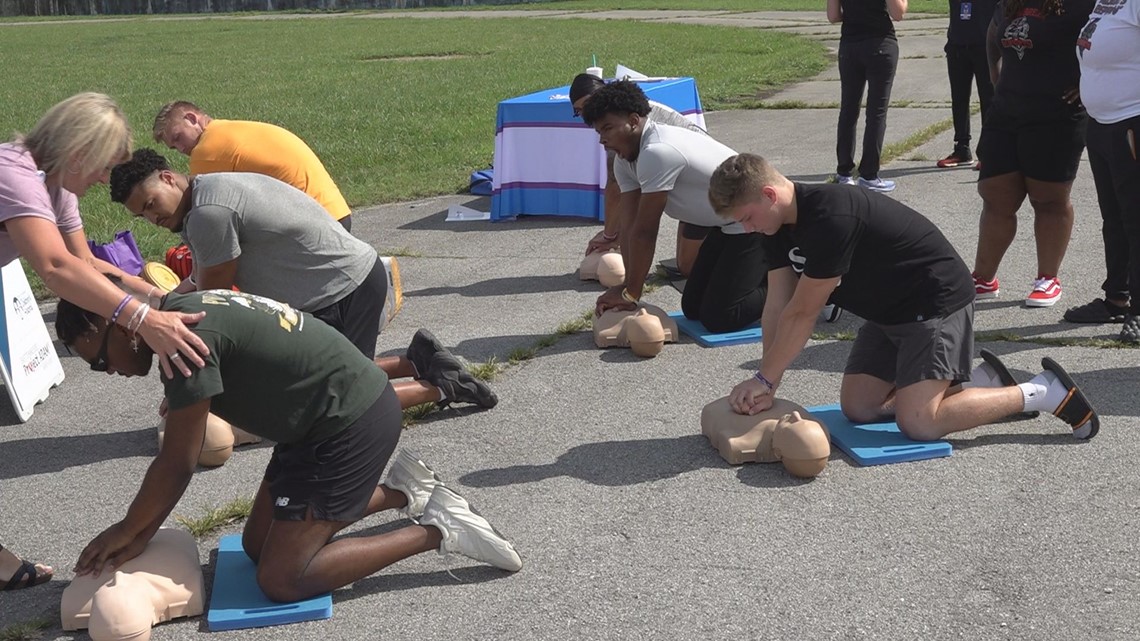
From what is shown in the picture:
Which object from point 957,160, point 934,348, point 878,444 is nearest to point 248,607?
point 878,444

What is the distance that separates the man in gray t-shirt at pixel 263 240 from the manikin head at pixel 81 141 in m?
0.10

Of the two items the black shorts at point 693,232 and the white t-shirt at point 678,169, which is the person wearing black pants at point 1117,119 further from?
the black shorts at point 693,232

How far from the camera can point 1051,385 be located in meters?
5.10

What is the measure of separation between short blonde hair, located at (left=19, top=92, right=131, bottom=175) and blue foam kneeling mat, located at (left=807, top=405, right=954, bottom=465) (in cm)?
313

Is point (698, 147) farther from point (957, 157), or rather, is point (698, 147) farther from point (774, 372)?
point (957, 157)

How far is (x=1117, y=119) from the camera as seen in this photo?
5.97m

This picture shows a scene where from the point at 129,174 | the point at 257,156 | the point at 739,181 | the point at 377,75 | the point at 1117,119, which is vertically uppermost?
the point at 1117,119

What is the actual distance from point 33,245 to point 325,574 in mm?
1761

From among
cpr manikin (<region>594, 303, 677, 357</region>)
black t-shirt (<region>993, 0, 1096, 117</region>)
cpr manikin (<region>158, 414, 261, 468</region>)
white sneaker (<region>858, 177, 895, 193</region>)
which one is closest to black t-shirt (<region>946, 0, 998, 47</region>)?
white sneaker (<region>858, 177, 895, 193</region>)

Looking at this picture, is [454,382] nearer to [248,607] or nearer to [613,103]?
[613,103]

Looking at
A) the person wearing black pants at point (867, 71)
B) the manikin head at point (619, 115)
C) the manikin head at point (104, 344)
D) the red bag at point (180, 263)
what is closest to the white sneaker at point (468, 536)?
the manikin head at point (104, 344)

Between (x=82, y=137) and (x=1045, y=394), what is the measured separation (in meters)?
3.98

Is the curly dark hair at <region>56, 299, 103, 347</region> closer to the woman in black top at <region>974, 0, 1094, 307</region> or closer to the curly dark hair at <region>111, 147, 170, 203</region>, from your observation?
the curly dark hair at <region>111, 147, 170, 203</region>

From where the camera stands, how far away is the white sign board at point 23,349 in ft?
19.8
